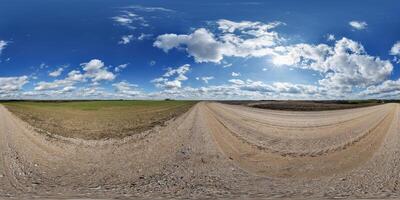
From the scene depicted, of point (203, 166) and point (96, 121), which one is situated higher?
point (96, 121)

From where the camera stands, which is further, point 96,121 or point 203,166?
point 96,121

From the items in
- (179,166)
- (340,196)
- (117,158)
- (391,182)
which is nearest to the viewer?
(340,196)

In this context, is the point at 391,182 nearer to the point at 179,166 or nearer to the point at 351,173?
the point at 351,173

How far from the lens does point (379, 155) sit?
17562 millimetres

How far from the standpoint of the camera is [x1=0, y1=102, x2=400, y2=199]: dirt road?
11.8 metres

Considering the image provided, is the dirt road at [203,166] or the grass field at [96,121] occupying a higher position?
the grass field at [96,121]

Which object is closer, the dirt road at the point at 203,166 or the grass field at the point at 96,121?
the dirt road at the point at 203,166

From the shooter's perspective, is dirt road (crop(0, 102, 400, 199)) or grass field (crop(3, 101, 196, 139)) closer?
dirt road (crop(0, 102, 400, 199))

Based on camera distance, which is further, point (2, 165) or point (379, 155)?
point (379, 155)

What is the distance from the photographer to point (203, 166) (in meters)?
15.4

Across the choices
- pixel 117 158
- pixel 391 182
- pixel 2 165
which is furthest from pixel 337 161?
pixel 2 165

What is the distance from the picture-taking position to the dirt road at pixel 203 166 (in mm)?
11836

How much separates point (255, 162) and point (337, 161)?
3.03m

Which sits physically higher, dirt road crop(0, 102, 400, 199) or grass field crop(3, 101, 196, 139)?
grass field crop(3, 101, 196, 139)
